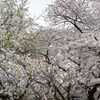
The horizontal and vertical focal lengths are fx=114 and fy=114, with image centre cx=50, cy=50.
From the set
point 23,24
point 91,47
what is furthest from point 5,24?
point 91,47

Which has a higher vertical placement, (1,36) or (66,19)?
(66,19)

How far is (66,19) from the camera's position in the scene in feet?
36.0

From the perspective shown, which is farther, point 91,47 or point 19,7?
point 19,7

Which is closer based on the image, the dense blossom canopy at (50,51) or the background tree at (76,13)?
the dense blossom canopy at (50,51)

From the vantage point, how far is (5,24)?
8.40m

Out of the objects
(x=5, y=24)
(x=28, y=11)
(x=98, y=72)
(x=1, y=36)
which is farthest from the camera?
(x=28, y=11)

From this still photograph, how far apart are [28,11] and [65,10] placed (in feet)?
11.9

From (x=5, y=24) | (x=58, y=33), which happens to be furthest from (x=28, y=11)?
(x=58, y=33)

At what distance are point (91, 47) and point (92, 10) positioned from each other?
7142mm

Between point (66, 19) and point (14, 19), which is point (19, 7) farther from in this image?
point (66, 19)

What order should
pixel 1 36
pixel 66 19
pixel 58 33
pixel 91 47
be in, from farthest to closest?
pixel 58 33 < pixel 66 19 < pixel 1 36 < pixel 91 47

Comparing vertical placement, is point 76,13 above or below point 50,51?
above

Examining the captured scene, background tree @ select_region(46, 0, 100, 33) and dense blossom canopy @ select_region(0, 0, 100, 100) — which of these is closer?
dense blossom canopy @ select_region(0, 0, 100, 100)

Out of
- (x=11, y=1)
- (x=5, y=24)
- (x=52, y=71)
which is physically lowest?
(x=52, y=71)
